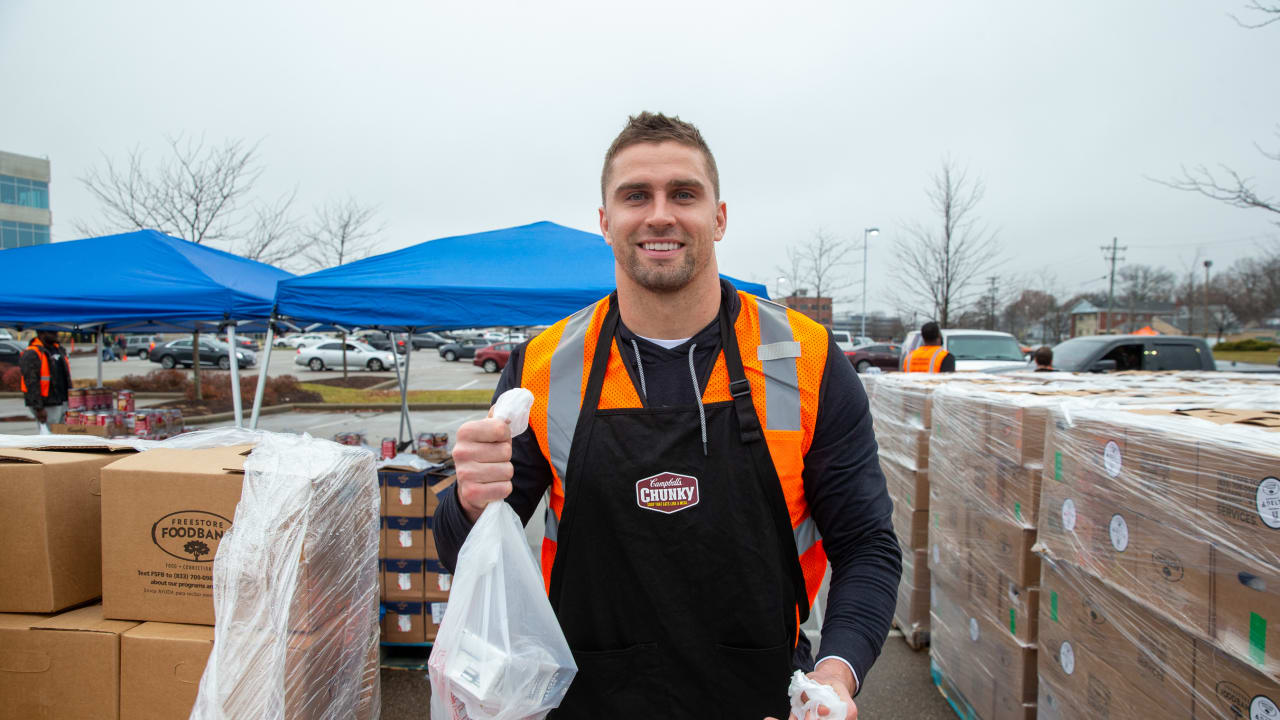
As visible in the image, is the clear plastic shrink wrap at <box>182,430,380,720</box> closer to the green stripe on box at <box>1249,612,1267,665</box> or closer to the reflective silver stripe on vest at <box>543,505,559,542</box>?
the reflective silver stripe on vest at <box>543,505,559,542</box>

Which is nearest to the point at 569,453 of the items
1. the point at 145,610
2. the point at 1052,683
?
the point at 145,610

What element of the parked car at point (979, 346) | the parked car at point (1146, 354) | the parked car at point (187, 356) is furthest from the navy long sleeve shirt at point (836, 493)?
the parked car at point (187, 356)

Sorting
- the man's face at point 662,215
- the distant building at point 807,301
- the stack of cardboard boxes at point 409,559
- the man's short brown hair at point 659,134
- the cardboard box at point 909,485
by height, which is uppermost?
the distant building at point 807,301

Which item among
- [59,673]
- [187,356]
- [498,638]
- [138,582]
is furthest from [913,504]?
[187,356]

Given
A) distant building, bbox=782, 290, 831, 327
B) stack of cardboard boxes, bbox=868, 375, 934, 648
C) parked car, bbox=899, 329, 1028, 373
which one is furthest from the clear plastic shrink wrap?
distant building, bbox=782, 290, 831, 327

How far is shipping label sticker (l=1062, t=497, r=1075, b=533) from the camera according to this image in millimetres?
2188

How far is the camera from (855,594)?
1.26 m

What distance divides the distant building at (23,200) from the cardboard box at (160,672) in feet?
208

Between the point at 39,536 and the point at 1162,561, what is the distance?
3472 millimetres

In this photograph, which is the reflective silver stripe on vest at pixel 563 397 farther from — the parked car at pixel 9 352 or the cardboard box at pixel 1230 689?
the parked car at pixel 9 352

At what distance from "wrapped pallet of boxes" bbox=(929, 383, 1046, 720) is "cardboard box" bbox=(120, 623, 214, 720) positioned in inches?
120

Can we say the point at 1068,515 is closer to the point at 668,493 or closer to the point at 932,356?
the point at 668,493

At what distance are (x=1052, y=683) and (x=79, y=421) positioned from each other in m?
8.21

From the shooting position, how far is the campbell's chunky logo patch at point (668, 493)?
4.38ft
